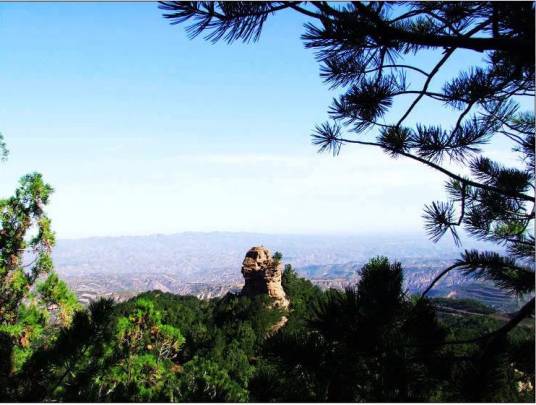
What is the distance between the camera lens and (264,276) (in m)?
30.5

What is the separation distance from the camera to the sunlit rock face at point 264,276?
30.5 m

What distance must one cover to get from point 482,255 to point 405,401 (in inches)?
51.7

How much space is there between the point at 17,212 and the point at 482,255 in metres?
14.7

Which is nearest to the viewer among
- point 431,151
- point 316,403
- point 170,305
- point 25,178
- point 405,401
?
point 316,403

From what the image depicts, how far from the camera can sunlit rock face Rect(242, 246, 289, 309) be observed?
1200 inches

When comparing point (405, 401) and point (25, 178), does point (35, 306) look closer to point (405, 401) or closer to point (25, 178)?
point (25, 178)

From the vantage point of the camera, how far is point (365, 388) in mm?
2121

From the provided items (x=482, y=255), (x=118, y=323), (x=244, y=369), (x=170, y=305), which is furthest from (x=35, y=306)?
(x=170, y=305)

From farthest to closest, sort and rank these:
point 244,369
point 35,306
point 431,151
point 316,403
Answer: point 244,369 → point 35,306 → point 431,151 → point 316,403

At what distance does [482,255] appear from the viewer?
2695mm

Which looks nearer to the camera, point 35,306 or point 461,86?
point 461,86

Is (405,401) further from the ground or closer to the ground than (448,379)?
closer to the ground

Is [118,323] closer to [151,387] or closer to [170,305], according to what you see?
[151,387]

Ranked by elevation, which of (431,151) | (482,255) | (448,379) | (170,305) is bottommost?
(170,305)
